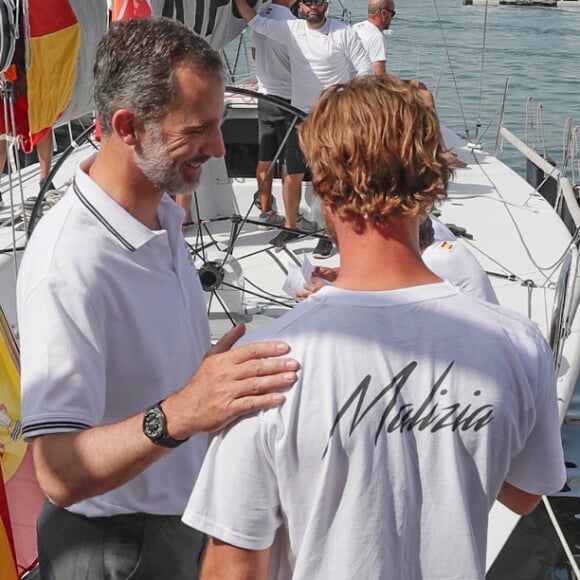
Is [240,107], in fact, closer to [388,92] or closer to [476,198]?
[476,198]

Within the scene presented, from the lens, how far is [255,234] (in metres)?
5.20

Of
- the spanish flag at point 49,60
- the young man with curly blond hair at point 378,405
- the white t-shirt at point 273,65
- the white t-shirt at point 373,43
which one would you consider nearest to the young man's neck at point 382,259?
the young man with curly blond hair at point 378,405

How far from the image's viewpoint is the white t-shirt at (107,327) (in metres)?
1.36

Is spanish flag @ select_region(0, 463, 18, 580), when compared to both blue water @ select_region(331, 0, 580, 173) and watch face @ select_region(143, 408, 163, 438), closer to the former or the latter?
watch face @ select_region(143, 408, 163, 438)

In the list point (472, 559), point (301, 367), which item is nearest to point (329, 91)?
point (301, 367)

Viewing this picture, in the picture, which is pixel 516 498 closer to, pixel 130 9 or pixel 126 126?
pixel 126 126

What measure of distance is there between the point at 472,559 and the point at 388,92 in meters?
0.63

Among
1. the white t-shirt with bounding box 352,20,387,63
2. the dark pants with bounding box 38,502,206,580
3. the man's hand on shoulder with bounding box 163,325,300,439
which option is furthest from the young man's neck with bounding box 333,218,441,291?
the white t-shirt with bounding box 352,20,387,63

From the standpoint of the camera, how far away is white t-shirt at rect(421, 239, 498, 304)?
238cm

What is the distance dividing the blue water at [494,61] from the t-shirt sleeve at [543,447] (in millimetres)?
8187

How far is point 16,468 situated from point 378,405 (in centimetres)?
130

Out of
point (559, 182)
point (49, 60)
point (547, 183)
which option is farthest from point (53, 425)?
point (547, 183)

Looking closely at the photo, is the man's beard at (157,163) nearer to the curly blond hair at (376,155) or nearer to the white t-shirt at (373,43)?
the curly blond hair at (376,155)

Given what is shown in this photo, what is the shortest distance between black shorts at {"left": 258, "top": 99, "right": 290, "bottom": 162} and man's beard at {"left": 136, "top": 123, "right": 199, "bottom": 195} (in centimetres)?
374
